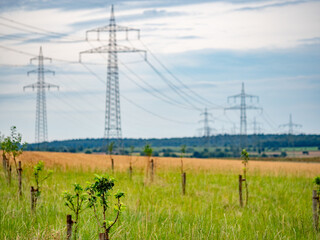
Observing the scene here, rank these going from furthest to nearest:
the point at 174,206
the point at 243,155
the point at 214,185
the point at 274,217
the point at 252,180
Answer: the point at 252,180 → the point at 214,185 → the point at 243,155 → the point at 174,206 → the point at 274,217

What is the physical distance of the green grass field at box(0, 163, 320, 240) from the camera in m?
9.21

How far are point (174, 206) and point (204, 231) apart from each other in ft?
14.4

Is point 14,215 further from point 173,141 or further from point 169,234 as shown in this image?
point 173,141

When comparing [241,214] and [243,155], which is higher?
[243,155]

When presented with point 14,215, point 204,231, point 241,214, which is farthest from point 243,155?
point 14,215

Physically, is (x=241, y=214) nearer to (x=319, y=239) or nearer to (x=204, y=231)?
(x=319, y=239)

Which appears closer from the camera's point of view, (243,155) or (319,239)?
(319,239)

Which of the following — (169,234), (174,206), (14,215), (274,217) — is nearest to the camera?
(169,234)

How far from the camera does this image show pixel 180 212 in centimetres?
1229

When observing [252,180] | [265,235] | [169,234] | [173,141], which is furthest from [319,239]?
[173,141]

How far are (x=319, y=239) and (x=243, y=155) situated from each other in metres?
5.68

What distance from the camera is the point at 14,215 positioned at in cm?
1129

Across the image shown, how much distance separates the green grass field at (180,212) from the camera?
30.2ft

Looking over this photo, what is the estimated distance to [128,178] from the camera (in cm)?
2142
